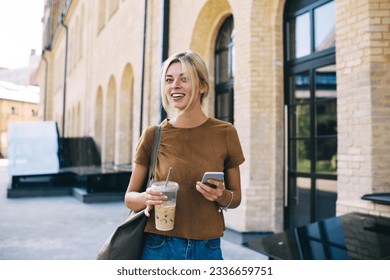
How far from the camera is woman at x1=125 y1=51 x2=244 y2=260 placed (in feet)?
4.39

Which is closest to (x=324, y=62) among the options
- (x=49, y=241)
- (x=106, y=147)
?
(x=49, y=241)

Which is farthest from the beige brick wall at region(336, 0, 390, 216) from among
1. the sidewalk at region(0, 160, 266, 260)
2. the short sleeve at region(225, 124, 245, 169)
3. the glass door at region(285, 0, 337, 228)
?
the short sleeve at region(225, 124, 245, 169)

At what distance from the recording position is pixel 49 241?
4.20m

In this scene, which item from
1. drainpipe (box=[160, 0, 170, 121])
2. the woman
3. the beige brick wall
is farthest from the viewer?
drainpipe (box=[160, 0, 170, 121])

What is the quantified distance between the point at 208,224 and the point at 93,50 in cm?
1075

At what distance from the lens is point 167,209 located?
1.30 metres

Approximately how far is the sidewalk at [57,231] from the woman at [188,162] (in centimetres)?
227

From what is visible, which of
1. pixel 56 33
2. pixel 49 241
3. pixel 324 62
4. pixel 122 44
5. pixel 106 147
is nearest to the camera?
pixel 324 62

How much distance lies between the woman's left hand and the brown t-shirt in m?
0.07

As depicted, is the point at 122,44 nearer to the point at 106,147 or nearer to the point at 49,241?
the point at 106,147

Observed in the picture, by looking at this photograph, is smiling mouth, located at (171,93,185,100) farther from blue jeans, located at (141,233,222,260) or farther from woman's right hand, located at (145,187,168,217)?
blue jeans, located at (141,233,222,260)

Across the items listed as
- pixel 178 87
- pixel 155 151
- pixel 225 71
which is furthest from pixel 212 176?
pixel 225 71

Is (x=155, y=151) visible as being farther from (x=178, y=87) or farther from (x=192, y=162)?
(x=178, y=87)

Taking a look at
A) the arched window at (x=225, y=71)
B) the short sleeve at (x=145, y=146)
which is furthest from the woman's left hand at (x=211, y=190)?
the arched window at (x=225, y=71)
